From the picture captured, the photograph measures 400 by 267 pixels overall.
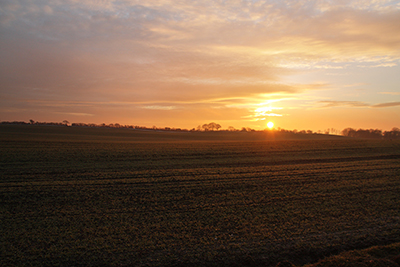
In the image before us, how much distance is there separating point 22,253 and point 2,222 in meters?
3.01

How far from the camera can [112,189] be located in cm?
1312

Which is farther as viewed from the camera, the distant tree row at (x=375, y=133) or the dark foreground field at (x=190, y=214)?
the distant tree row at (x=375, y=133)

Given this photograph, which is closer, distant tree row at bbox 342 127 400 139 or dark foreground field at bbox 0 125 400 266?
dark foreground field at bbox 0 125 400 266

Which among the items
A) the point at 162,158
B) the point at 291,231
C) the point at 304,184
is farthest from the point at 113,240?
the point at 162,158

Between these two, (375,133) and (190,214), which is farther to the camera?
(375,133)

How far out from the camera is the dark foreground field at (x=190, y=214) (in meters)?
6.88

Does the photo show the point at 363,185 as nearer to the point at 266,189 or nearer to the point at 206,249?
the point at 266,189

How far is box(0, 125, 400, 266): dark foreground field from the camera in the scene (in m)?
6.88

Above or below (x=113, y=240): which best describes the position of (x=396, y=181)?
above

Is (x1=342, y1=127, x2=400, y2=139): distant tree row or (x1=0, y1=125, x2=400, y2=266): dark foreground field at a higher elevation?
(x1=342, y1=127, x2=400, y2=139): distant tree row

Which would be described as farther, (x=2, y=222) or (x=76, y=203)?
(x=76, y=203)

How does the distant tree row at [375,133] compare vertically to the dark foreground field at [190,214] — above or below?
above

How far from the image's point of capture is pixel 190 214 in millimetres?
9672

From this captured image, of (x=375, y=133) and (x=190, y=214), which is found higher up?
(x=375, y=133)
